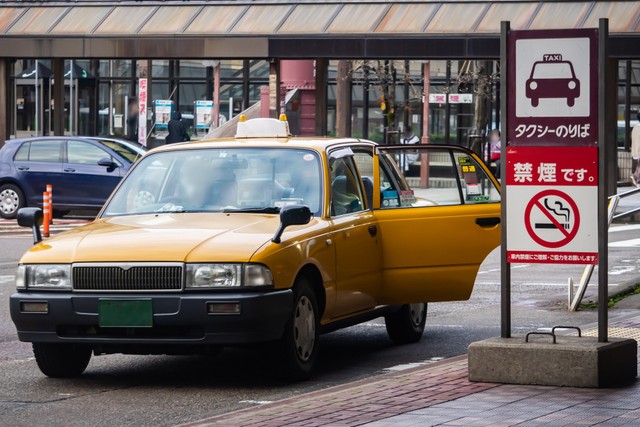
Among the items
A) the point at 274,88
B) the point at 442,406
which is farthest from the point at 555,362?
the point at 274,88

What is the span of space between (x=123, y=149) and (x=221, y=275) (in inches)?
728

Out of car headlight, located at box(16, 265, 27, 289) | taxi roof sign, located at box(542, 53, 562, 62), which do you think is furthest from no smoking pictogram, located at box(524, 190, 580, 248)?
car headlight, located at box(16, 265, 27, 289)

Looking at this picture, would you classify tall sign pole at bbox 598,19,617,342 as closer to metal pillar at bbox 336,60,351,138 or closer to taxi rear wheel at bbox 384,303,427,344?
taxi rear wheel at bbox 384,303,427,344

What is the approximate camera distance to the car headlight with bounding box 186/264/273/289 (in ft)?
29.8

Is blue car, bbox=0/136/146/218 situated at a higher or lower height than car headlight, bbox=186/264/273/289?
higher

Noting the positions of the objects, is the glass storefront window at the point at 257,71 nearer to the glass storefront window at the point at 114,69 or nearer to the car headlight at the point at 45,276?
the glass storefront window at the point at 114,69

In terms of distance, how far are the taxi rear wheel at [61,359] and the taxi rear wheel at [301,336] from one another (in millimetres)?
1349

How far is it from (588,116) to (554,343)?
1404 mm

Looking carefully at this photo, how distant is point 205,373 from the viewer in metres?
10.3

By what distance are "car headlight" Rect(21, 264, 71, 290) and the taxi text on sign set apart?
283cm

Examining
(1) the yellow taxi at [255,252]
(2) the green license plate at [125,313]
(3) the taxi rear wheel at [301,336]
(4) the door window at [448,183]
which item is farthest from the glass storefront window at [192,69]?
(2) the green license plate at [125,313]

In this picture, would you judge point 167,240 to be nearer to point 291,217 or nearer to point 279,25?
point 291,217

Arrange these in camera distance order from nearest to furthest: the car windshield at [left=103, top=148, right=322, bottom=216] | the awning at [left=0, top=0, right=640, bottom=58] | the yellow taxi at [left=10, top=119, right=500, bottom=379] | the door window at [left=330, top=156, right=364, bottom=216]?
the yellow taxi at [left=10, top=119, right=500, bottom=379]
the car windshield at [left=103, top=148, right=322, bottom=216]
the door window at [left=330, top=156, right=364, bottom=216]
the awning at [left=0, top=0, right=640, bottom=58]

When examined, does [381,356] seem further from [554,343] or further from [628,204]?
[628,204]
